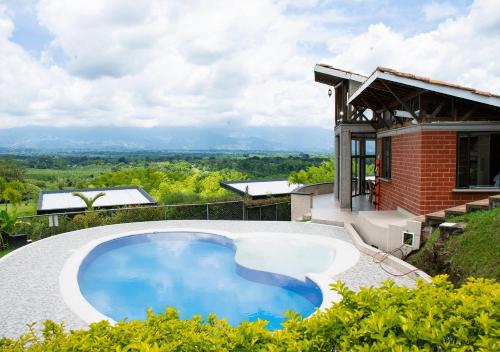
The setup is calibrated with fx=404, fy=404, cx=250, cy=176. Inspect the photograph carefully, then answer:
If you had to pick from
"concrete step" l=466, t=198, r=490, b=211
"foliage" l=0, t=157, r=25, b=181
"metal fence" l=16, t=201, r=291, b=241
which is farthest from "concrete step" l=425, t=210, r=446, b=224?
"foliage" l=0, t=157, r=25, b=181

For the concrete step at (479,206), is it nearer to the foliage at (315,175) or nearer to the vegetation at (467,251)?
the vegetation at (467,251)

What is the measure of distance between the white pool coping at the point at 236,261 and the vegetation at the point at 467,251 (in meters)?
1.80

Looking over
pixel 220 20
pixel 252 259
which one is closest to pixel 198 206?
pixel 252 259

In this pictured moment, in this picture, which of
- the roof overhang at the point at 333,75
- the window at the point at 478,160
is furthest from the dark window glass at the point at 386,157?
the window at the point at 478,160

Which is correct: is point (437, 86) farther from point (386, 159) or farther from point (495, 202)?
point (386, 159)

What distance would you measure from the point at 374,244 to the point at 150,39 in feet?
49.3

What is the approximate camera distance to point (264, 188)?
26016 millimetres

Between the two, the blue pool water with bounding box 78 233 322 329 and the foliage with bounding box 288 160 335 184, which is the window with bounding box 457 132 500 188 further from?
the foliage with bounding box 288 160 335 184

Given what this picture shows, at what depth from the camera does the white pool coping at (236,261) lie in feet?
24.7

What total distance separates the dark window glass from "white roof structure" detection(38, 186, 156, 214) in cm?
1172

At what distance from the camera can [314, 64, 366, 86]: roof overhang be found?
53.1ft

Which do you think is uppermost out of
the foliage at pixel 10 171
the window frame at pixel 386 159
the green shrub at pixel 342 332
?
the window frame at pixel 386 159

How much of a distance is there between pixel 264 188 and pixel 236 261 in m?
14.4

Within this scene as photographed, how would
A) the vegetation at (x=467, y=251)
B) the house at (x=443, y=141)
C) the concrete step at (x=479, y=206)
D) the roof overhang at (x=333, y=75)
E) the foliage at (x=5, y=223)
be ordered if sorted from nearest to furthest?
the vegetation at (x=467, y=251), the concrete step at (x=479, y=206), the house at (x=443, y=141), the foliage at (x=5, y=223), the roof overhang at (x=333, y=75)
